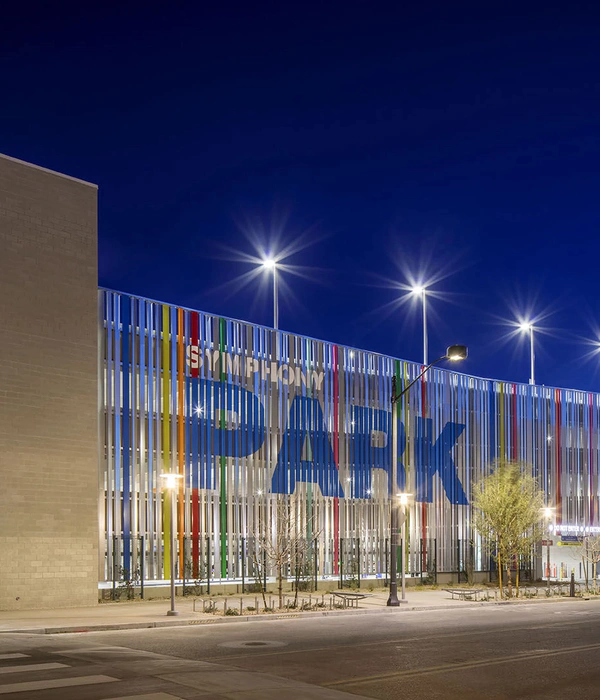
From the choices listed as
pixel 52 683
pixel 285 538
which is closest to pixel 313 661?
pixel 52 683

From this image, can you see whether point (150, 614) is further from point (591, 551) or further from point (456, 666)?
point (591, 551)

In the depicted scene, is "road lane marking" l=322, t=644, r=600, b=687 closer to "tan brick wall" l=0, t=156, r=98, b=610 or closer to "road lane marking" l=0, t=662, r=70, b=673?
"road lane marking" l=0, t=662, r=70, b=673

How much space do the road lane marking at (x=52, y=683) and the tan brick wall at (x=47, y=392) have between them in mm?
14601

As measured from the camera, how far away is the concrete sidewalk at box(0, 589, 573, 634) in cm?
2325

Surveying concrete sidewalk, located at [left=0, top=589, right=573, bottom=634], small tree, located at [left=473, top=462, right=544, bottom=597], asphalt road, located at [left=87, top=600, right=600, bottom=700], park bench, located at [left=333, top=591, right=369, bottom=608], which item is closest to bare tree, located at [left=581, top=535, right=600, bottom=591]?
small tree, located at [left=473, top=462, right=544, bottom=597]

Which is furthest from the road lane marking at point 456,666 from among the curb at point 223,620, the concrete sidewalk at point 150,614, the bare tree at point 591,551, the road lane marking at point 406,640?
the bare tree at point 591,551

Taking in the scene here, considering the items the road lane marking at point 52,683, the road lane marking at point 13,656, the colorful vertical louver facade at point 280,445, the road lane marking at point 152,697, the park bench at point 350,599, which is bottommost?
the park bench at point 350,599

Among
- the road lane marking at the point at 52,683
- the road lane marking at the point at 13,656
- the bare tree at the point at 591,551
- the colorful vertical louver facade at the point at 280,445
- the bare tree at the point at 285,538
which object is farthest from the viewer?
the bare tree at the point at 591,551

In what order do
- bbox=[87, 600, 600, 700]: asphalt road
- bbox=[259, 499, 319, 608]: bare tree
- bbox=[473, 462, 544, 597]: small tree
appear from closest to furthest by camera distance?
Result: bbox=[87, 600, 600, 700]: asphalt road < bbox=[259, 499, 319, 608]: bare tree < bbox=[473, 462, 544, 597]: small tree

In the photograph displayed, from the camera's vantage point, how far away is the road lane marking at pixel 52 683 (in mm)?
A: 13623

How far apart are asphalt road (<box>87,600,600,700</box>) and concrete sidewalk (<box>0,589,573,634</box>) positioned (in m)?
0.88

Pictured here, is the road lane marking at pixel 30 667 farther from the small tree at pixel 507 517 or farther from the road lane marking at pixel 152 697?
the small tree at pixel 507 517

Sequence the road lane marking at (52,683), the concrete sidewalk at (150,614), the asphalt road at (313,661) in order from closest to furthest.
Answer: the road lane marking at (52,683) → the asphalt road at (313,661) → the concrete sidewalk at (150,614)

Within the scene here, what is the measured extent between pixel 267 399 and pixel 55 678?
84.3 feet
